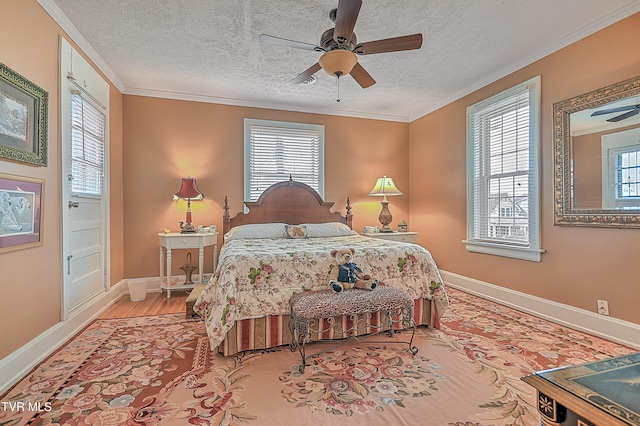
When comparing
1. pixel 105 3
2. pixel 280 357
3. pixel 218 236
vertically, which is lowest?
pixel 280 357

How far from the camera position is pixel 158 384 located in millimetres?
1879

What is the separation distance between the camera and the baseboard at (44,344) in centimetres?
187

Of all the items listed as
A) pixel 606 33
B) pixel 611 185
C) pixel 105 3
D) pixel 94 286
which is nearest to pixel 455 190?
pixel 611 185

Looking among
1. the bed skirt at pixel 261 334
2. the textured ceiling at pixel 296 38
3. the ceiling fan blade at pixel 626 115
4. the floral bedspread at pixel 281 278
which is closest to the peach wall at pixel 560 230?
the textured ceiling at pixel 296 38

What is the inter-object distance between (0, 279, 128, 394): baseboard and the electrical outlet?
4.40 metres

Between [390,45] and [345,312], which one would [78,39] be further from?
[345,312]

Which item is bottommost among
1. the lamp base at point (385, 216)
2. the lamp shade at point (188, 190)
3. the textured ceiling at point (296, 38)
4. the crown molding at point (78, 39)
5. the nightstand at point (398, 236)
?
the nightstand at point (398, 236)

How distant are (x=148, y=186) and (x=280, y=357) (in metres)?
3.10

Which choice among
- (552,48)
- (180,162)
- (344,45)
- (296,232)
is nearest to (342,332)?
(296,232)

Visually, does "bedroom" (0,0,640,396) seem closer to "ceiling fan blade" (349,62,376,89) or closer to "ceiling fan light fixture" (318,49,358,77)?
"ceiling fan blade" (349,62,376,89)

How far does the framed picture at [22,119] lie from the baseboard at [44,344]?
1.29 m

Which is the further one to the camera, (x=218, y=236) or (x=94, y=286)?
(x=218, y=236)

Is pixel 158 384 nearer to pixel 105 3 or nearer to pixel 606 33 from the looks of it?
pixel 105 3

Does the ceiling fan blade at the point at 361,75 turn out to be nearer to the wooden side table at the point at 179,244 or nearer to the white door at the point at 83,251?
the wooden side table at the point at 179,244
